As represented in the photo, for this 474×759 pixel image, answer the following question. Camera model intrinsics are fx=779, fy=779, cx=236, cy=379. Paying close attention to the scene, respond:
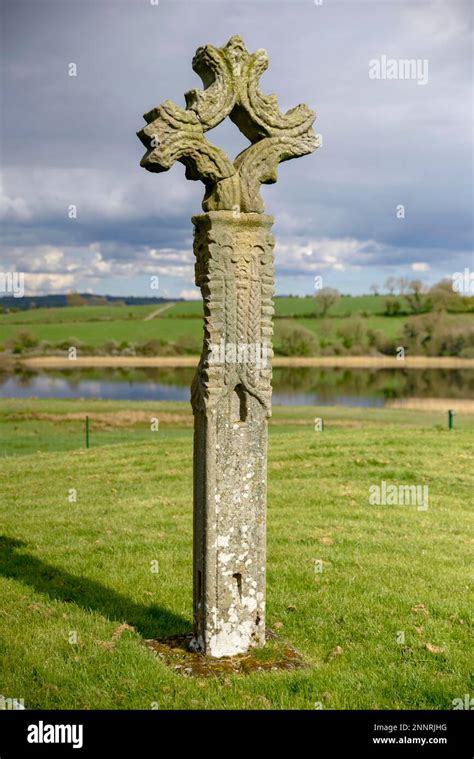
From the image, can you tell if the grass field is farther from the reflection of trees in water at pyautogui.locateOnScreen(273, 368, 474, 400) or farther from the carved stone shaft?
the reflection of trees in water at pyautogui.locateOnScreen(273, 368, 474, 400)

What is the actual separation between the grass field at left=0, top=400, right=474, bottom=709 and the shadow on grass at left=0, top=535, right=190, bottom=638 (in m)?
0.04

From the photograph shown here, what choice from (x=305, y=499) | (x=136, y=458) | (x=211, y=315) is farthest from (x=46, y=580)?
(x=136, y=458)

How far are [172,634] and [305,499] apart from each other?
8577 mm

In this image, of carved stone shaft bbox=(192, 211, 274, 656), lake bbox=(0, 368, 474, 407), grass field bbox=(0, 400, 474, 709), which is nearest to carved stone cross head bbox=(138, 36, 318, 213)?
carved stone shaft bbox=(192, 211, 274, 656)

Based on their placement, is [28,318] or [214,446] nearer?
[214,446]

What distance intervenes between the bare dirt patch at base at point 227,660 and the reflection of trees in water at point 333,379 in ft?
148

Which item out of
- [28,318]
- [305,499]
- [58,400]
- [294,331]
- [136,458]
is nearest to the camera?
[305,499]

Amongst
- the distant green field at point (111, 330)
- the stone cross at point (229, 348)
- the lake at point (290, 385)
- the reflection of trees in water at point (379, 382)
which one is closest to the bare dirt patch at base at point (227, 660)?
the stone cross at point (229, 348)

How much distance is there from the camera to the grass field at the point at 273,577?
8641 mm

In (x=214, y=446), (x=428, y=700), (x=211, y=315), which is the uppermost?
(x=211, y=315)

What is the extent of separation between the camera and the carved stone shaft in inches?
353

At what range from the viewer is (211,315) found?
8961 mm

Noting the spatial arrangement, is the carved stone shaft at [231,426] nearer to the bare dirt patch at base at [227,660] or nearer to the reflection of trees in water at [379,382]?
the bare dirt patch at base at [227,660]
